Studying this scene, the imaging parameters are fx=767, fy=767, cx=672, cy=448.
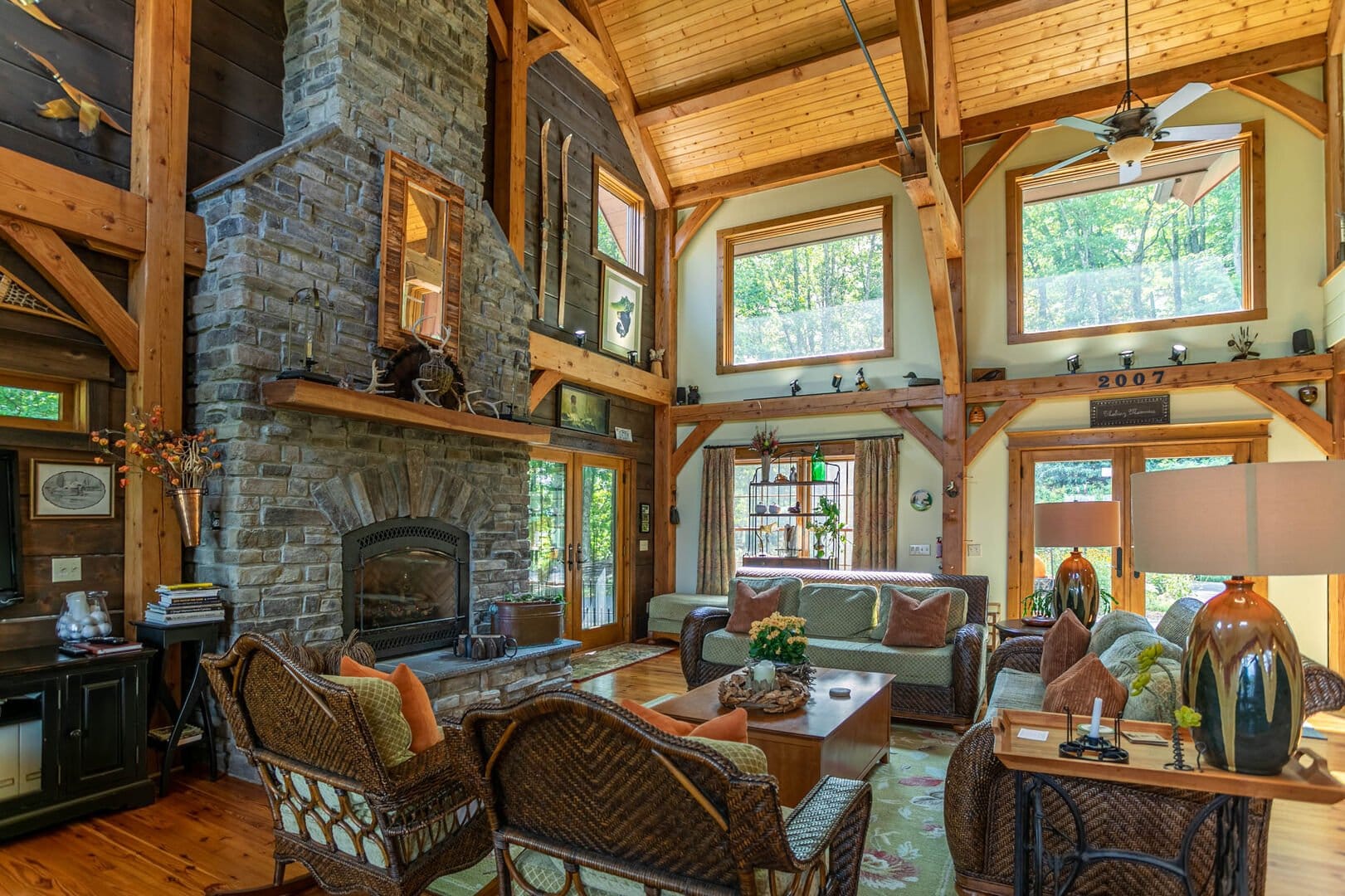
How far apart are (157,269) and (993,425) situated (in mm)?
7082

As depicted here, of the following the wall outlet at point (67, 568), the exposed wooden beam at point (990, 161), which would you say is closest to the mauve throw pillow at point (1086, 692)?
the wall outlet at point (67, 568)

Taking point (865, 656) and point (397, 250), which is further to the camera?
point (865, 656)

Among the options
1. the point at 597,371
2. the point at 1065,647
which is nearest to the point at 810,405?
the point at 597,371

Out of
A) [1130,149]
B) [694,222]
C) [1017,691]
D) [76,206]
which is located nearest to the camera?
[76,206]

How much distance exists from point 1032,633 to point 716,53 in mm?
6450

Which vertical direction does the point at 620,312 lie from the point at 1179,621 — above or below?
above

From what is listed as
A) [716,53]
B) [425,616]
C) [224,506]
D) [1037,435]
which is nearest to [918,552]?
[1037,435]

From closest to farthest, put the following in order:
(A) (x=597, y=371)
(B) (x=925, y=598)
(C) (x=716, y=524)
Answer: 1. (B) (x=925, y=598)
2. (A) (x=597, y=371)
3. (C) (x=716, y=524)

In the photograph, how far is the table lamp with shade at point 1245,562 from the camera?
1920mm

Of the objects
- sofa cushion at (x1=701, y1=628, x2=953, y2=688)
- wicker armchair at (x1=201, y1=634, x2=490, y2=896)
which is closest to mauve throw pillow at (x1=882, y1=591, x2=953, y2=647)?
sofa cushion at (x1=701, y1=628, x2=953, y2=688)

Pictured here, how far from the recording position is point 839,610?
6012mm

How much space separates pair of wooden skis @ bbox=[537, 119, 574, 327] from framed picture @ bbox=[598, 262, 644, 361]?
2.47ft

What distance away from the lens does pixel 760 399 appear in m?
8.92

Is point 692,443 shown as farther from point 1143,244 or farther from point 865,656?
point 1143,244
